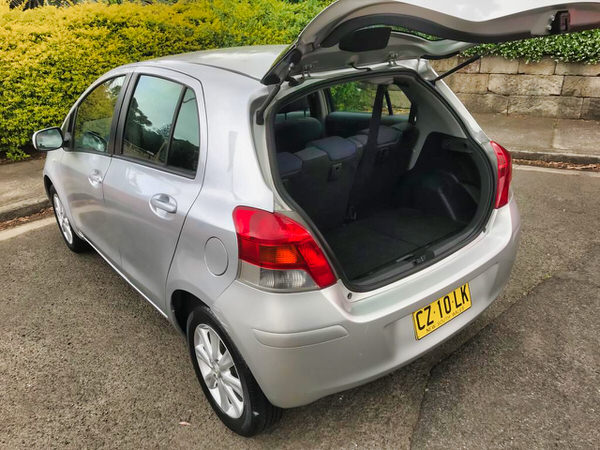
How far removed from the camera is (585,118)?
684cm

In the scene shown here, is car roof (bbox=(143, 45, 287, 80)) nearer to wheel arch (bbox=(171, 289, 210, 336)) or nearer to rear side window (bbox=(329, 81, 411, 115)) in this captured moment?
rear side window (bbox=(329, 81, 411, 115))

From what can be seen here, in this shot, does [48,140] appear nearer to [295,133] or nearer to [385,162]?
[295,133]

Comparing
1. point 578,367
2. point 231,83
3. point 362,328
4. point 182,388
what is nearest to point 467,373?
point 578,367

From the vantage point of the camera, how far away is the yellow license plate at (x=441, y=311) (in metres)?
2.00

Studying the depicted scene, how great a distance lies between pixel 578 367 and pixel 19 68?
19.9 ft

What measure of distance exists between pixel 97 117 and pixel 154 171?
3.27 ft

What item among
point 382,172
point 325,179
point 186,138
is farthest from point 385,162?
point 186,138

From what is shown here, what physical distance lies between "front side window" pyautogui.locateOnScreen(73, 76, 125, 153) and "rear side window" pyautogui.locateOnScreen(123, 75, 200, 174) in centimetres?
27

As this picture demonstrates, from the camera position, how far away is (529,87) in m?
7.01

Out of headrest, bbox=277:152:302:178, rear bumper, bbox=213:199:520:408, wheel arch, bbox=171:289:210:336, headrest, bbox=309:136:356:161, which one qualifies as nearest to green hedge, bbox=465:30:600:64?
headrest, bbox=309:136:356:161

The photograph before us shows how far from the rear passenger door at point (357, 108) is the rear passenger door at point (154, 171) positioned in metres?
0.87

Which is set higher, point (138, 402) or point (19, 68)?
point (19, 68)

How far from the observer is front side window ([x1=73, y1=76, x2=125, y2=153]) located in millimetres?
2904

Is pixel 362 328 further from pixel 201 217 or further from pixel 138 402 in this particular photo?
pixel 138 402
